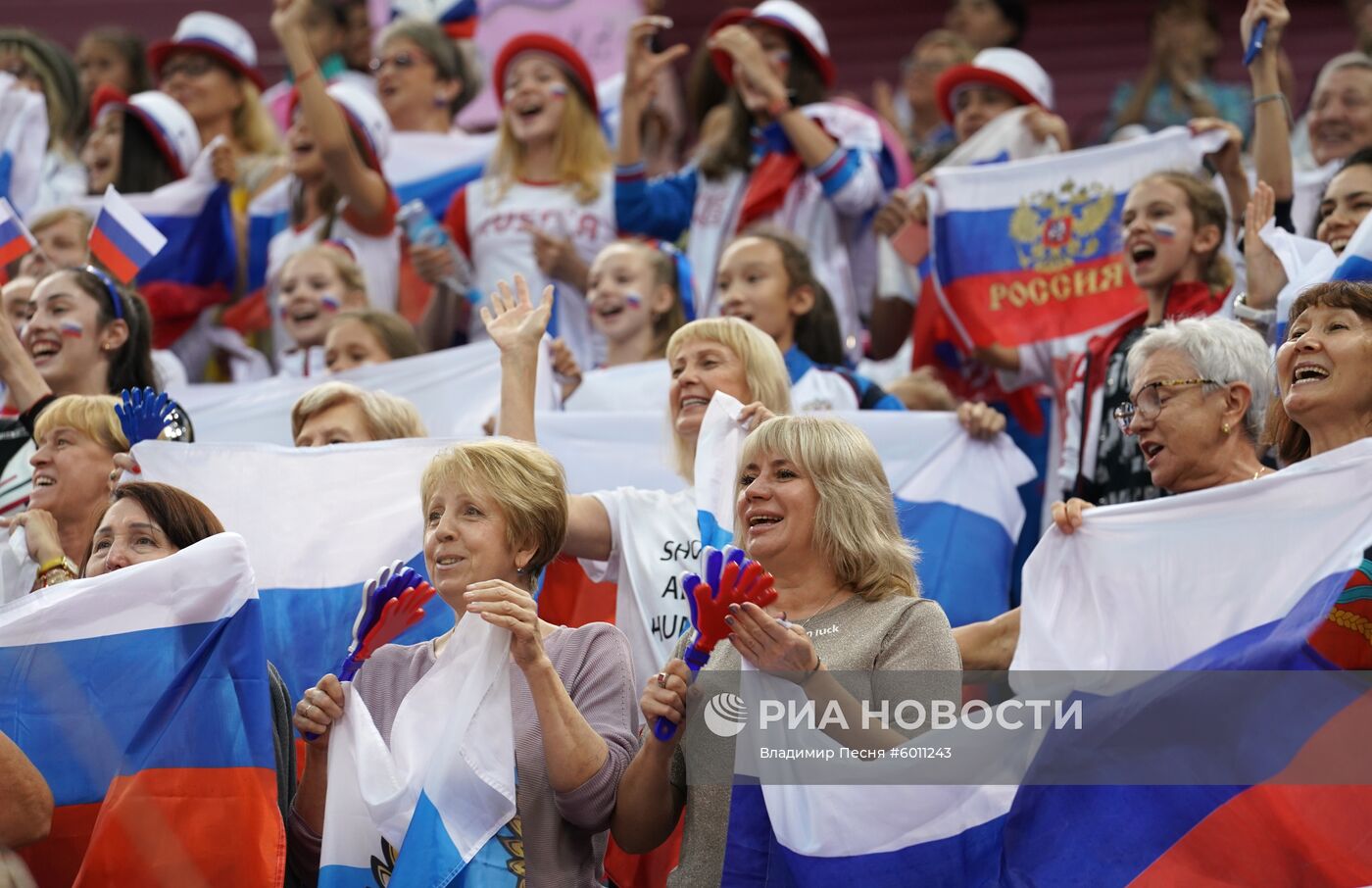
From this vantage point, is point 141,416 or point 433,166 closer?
point 141,416

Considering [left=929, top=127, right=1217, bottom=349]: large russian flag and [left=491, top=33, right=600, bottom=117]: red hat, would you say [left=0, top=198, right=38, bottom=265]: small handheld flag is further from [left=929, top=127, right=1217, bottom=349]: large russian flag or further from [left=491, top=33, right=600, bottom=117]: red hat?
[left=929, top=127, right=1217, bottom=349]: large russian flag

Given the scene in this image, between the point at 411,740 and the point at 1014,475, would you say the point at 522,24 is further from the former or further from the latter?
the point at 411,740

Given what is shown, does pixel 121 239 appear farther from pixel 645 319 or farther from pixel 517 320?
pixel 645 319

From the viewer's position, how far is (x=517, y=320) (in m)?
5.70

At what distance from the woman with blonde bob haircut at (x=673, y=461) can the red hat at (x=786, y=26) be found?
3089mm

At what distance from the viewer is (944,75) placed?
8.44 meters

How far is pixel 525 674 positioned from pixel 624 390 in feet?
9.61

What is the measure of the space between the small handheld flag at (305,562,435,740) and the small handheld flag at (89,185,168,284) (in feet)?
8.73

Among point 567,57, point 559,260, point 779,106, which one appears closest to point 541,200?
point 559,260

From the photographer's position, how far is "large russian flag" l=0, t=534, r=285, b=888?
13.6ft

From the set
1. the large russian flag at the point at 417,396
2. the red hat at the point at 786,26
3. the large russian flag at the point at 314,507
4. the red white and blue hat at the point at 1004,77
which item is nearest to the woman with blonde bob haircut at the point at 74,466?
the large russian flag at the point at 314,507

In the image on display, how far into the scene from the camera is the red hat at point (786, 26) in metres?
8.41

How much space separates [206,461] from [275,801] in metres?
1.54

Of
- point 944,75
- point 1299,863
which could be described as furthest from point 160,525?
point 944,75
